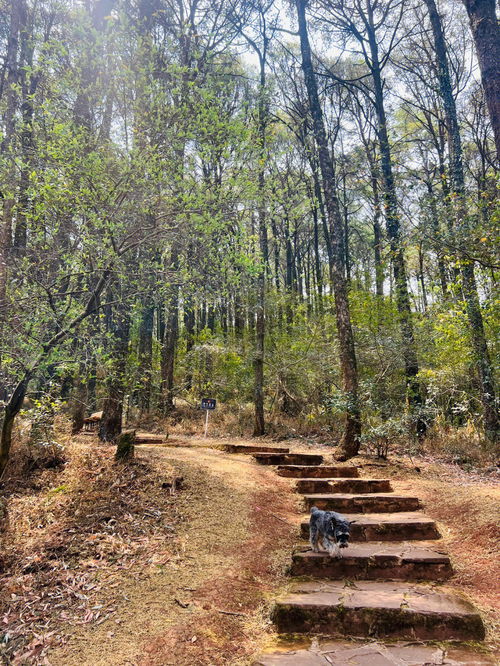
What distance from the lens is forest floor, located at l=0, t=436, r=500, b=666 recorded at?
10.2 ft

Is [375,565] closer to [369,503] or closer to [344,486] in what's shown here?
[369,503]

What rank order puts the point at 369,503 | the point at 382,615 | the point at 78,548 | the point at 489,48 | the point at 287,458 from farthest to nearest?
1. the point at 287,458
2. the point at 369,503
3. the point at 489,48
4. the point at 78,548
5. the point at 382,615

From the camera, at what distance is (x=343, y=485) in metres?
6.48

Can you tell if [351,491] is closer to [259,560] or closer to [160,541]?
[259,560]

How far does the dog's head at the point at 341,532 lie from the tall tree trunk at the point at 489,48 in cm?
495

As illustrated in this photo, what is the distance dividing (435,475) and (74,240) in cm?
729

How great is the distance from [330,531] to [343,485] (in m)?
2.42

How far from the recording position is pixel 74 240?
5773 millimetres

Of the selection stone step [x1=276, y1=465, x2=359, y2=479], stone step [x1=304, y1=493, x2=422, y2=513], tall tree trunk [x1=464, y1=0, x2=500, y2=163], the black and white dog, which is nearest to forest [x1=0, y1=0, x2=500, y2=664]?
tall tree trunk [x1=464, y1=0, x2=500, y2=163]

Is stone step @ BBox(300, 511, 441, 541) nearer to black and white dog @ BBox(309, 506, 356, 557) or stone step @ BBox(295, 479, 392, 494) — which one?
black and white dog @ BBox(309, 506, 356, 557)

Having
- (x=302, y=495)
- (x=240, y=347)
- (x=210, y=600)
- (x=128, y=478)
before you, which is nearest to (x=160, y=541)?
(x=210, y=600)

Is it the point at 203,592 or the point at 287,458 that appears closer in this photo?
the point at 203,592

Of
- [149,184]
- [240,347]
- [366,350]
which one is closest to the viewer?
[149,184]

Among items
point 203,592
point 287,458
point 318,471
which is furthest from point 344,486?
point 203,592
